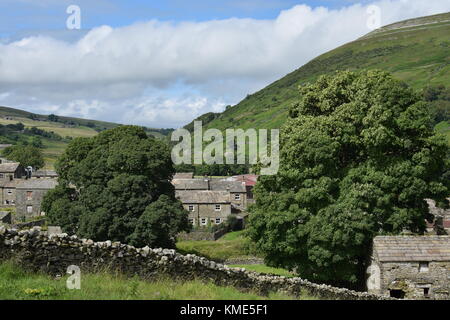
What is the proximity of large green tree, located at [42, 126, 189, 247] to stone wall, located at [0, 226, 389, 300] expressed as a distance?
29.0m

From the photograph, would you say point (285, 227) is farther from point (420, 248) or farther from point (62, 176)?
point (62, 176)

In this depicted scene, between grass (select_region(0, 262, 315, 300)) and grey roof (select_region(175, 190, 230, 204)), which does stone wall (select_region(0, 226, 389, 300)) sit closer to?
grass (select_region(0, 262, 315, 300))

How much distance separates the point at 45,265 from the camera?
1352 centimetres

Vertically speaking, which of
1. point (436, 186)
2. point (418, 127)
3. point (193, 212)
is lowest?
point (193, 212)

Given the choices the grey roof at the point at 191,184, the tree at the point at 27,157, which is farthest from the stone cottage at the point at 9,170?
the grey roof at the point at 191,184

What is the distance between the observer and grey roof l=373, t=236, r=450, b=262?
23844 mm

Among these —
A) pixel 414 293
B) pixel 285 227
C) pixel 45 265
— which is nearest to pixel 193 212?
pixel 285 227

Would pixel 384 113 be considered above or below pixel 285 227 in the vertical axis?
above

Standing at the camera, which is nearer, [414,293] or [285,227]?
[414,293]

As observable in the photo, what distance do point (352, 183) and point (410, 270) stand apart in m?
5.14

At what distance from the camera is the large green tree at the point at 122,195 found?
44781 millimetres
